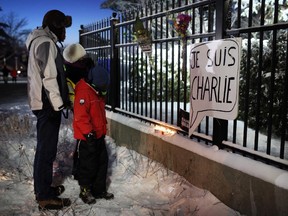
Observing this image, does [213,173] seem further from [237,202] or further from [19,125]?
[19,125]

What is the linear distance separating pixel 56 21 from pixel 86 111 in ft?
3.29

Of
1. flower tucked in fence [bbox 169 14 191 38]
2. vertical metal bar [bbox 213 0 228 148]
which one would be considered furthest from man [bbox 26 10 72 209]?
vertical metal bar [bbox 213 0 228 148]

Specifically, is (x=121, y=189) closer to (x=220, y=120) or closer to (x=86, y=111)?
(x=86, y=111)

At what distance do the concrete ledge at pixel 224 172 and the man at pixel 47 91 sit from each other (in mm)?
1415

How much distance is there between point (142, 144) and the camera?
5.05 metres

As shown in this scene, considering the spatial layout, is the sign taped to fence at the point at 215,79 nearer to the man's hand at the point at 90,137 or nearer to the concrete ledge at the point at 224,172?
the concrete ledge at the point at 224,172

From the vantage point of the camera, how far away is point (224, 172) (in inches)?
132

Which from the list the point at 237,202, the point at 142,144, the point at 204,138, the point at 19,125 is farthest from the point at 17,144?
the point at 237,202

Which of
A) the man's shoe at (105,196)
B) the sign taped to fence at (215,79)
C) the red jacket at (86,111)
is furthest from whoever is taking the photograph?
the man's shoe at (105,196)

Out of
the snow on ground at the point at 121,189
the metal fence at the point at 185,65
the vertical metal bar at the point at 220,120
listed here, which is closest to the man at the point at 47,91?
the snow on ground at the point at 121,189

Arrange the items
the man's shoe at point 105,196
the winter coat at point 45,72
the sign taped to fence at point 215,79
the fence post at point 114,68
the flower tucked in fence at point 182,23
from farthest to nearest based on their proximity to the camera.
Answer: the fence post at point 114,68 → the flower tucked in fence at point 182,23 → the man's shoe at point 105,196 → the winter coat at point 45,72 → the sign taped to fence at point 215,79

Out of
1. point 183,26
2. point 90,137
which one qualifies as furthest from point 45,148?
point 183,26

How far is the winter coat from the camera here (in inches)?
132

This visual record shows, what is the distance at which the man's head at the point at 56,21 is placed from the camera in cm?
354
